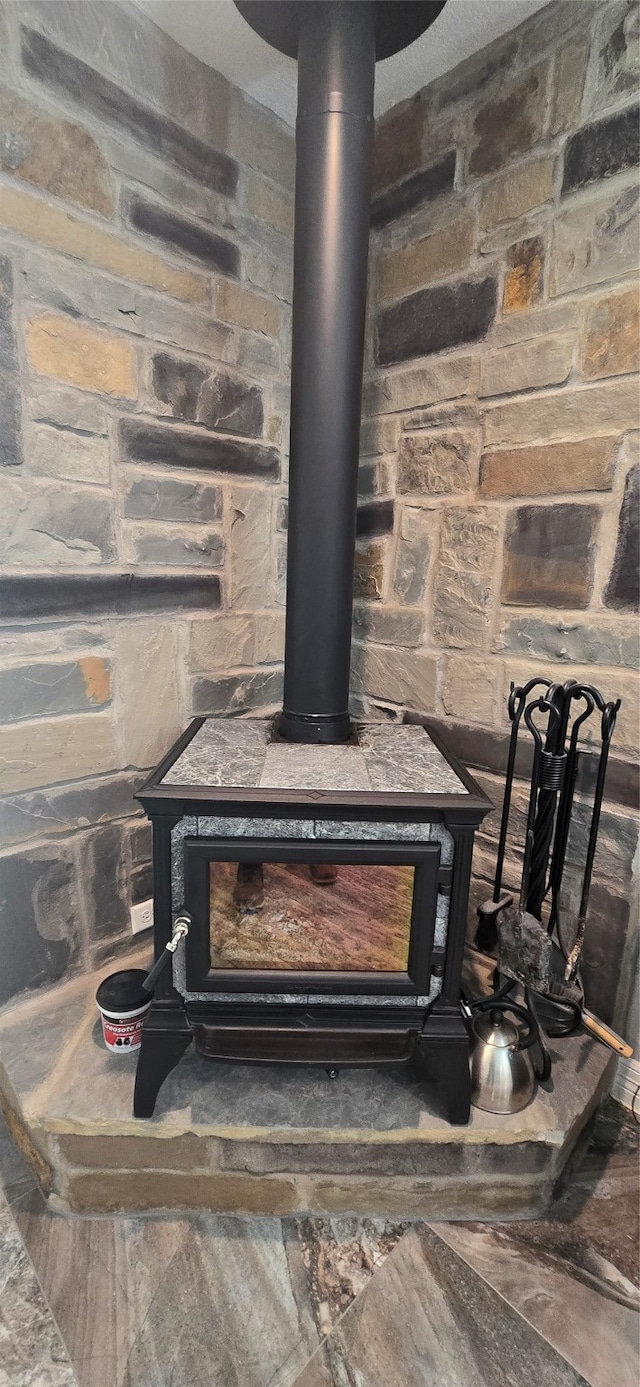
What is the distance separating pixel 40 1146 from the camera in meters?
1.17

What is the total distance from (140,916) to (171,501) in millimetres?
1078

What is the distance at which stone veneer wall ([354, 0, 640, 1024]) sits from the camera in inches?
50.7

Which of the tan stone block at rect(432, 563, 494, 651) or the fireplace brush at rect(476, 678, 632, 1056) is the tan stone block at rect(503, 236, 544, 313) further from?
the fireplace brush at rect(476, 678, 632, 1056)

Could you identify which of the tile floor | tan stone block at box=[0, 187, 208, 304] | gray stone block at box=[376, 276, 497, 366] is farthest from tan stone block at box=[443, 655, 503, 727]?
tan stone block at box=[0, 187, 208, 304]

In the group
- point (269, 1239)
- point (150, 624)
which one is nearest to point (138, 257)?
point (150, 624)

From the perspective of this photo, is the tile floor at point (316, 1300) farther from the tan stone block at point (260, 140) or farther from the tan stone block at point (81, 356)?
the tan stone block at point (260, 140)

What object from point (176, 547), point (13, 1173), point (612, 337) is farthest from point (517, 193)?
point (13, 1173)

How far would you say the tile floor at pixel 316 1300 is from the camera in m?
0.96

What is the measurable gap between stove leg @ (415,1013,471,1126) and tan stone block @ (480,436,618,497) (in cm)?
114

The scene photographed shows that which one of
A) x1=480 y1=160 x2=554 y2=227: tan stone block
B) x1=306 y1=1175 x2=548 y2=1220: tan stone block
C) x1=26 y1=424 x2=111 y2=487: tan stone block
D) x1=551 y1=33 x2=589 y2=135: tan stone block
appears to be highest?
x1=551 y1=33 x2=589 y2=135: tan stone block

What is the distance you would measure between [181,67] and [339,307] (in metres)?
0.76

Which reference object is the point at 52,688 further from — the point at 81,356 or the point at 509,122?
the point at 509,122

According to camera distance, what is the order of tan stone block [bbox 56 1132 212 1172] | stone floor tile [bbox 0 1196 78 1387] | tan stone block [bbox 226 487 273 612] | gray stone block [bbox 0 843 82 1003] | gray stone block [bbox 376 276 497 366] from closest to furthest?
stone floor tile [bbox 0 1196 78 1387]
tan stone block [bbox 56 1132 212 1172]
gray stone block [bbox 0 843 82 1003]
gray stone block [bbox 376 276 497 366]
tan stone block [bbox 226 487 273 612]

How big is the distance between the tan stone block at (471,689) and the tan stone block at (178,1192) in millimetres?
1090
